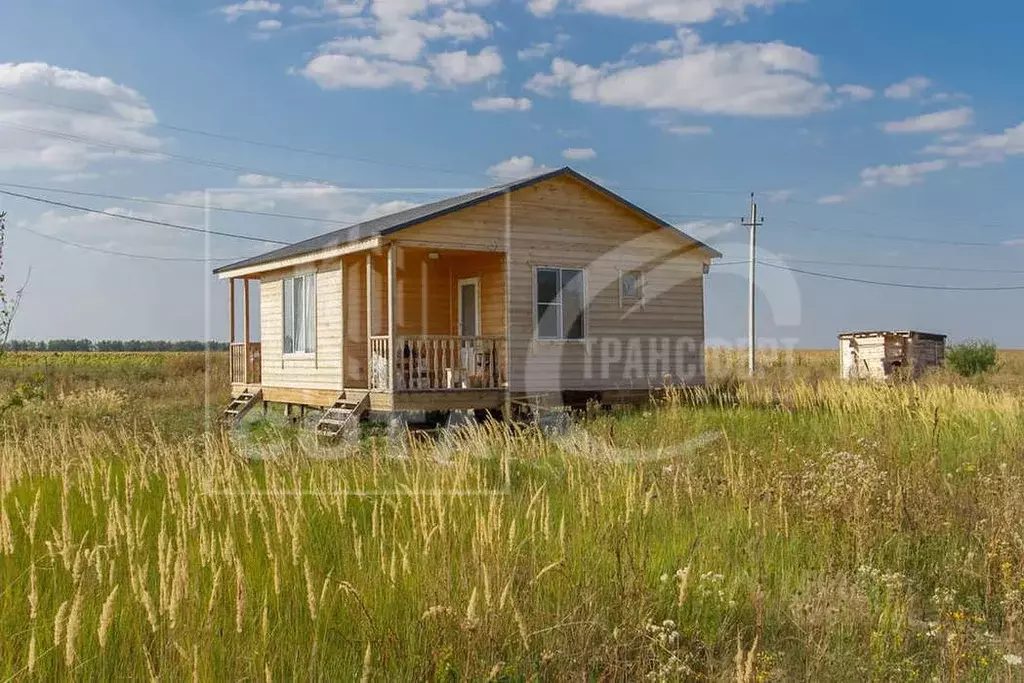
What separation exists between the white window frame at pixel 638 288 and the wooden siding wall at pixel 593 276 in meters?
0.09

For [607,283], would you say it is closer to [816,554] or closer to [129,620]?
[816,554]

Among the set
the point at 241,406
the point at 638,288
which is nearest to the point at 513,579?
the point at 638,288

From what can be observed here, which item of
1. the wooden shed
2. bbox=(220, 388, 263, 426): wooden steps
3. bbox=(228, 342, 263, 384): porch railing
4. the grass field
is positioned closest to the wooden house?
bbox=(220, 388, 263, 426): wooden steps

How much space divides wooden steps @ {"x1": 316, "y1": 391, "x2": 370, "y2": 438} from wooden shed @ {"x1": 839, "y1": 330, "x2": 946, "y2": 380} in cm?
1953

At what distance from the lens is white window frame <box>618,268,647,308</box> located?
19062mm

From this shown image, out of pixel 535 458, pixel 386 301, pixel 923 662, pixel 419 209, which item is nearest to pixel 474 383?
pixel 386 301

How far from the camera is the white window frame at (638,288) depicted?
19062 millimetres

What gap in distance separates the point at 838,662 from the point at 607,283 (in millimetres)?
14833

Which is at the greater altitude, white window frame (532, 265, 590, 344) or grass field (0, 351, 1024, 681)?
white window frame (532, 265, 590, 344)

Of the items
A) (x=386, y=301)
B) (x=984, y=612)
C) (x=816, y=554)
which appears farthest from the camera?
(x=386, y=301)

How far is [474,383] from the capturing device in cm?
1730

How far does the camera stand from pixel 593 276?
61.4 feet

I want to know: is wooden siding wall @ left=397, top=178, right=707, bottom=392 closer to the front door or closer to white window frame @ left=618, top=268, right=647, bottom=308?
white window frame @ left=618, top=268, right=647, bottom=308

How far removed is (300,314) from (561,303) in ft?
19.2
